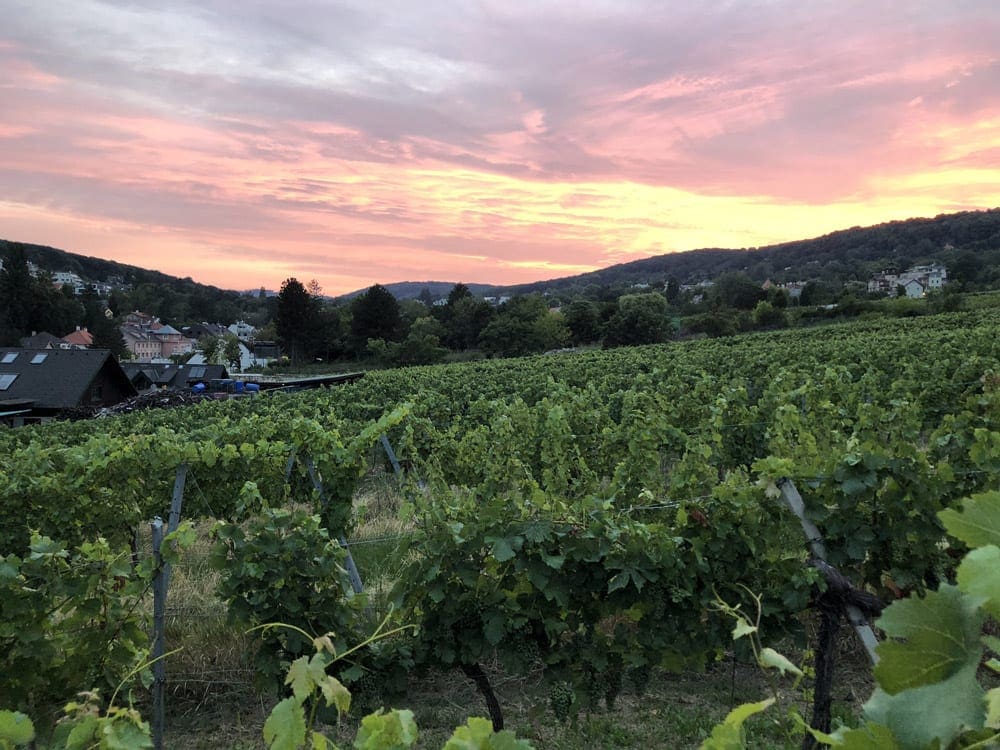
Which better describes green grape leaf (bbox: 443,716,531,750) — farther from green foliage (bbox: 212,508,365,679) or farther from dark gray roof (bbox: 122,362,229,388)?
dark gray roof (bbox: 122,362,229,388)

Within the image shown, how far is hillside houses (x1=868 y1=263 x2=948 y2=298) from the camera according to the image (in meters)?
94.7

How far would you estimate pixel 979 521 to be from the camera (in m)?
0.79

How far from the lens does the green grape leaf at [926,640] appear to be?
74 centimetres

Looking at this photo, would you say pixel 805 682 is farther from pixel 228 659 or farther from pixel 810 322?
pixel 810 322

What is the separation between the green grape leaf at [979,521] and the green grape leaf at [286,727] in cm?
93

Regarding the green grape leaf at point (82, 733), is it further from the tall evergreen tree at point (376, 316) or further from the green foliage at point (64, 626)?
the tall evergreen tree at point (376, 316)

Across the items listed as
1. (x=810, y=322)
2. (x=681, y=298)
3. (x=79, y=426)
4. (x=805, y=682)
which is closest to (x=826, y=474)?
(x=805, y=682)

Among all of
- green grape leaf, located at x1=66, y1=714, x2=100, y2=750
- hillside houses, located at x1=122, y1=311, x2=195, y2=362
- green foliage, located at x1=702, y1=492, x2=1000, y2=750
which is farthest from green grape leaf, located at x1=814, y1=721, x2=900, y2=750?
hillside houses, located at x1=122, y1=311, x2=195, y2=362

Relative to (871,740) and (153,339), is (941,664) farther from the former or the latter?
(153,339)

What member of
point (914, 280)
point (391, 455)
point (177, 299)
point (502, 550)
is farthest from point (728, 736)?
point (177, 299)

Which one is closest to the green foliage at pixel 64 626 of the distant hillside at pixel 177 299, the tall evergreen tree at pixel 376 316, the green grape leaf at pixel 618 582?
the green grape leaf at pixel 618 582

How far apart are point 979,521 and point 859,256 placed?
147 meters

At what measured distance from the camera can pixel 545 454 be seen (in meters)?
7.66

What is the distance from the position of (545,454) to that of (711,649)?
395cm
